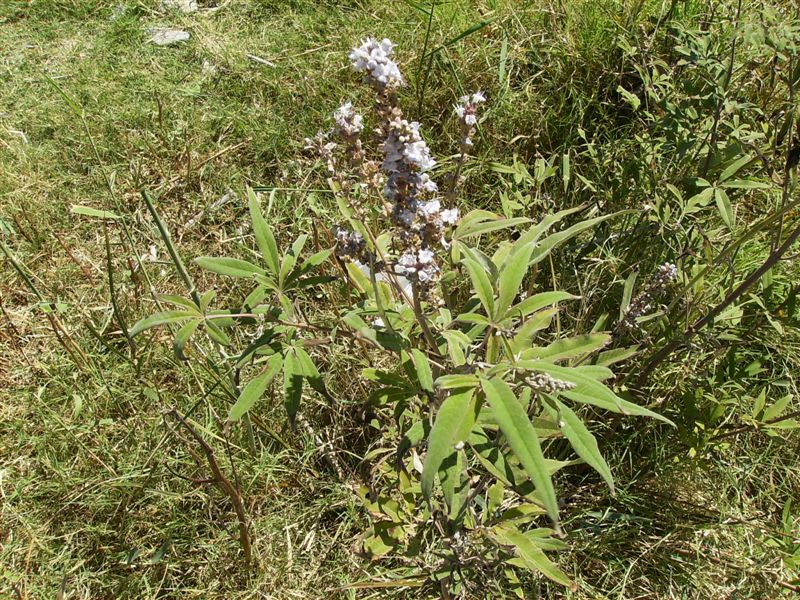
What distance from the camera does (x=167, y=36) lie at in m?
3.74

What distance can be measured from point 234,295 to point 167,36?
1.97m

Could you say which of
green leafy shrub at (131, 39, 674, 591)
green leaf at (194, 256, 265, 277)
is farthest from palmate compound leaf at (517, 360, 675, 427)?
green leaf at (194, 256, 265, 277)

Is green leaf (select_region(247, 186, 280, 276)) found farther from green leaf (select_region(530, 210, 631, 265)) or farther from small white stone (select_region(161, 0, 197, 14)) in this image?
small white stone (select_region(161, 0, 197, 14))

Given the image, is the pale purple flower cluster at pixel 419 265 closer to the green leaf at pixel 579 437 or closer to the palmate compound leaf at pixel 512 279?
the palmate compound leaf at pixel 512 279

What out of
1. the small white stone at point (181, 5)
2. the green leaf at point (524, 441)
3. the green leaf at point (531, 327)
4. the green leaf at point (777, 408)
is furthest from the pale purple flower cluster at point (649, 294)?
the small white stone at point (181, 5)

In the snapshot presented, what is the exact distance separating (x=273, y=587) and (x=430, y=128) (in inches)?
75.0

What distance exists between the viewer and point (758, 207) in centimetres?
246

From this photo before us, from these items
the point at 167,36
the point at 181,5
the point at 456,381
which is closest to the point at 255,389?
the point at 456,381

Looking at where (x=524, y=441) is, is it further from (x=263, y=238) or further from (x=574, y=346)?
(x=263, y=238)

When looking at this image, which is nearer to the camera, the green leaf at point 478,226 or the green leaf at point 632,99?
the green leaf at point 478,226

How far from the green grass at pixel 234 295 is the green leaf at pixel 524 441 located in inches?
40.8

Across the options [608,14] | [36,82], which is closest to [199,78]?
[36,82]

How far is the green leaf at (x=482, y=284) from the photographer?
122 cm

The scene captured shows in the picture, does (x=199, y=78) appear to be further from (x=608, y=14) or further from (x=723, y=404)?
(x=723, y=404)
